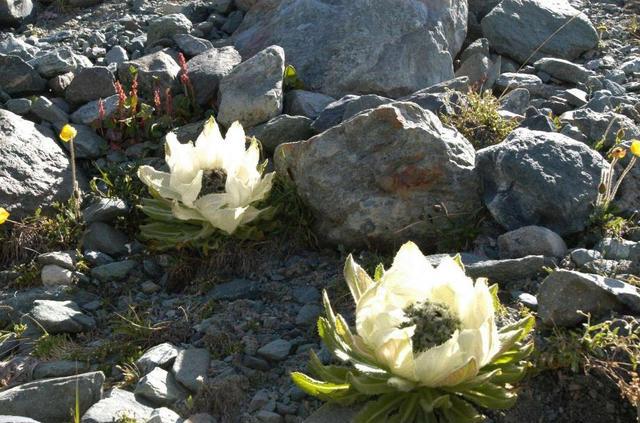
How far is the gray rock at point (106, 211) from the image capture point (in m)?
6.12

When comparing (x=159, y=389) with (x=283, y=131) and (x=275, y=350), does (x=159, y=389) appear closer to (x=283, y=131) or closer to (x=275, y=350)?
(x=275, y=350)

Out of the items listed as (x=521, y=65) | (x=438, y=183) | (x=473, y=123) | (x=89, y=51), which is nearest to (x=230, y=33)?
(x=89, y=51)

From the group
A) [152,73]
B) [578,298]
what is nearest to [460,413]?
[578,298]

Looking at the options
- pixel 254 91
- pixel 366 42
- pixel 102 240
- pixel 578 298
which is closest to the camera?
pixel 578 298

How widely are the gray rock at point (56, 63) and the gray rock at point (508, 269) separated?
3771 millimetres

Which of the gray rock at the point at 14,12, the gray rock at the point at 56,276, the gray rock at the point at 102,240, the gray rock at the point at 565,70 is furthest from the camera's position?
the gray rock at the point at 14,12

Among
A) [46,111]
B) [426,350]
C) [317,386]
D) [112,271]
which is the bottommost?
[112,271]

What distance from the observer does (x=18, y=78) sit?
282 inches

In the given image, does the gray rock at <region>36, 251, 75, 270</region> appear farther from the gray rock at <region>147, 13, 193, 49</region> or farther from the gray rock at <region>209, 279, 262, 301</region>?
the gray rock at <region>147, 13, 193, 49</region>

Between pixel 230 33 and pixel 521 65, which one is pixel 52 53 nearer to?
pixel 230 33

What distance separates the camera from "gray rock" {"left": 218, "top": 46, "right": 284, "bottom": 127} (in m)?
6.57

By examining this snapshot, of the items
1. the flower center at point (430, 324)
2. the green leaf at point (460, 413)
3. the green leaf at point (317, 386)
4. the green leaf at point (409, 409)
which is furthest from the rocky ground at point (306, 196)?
the flower center at point (430, 324)

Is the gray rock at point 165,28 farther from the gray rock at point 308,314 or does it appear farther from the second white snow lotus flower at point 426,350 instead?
the second white snow lotus flower at point 426,350

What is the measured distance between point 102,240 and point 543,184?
8.54 feet
